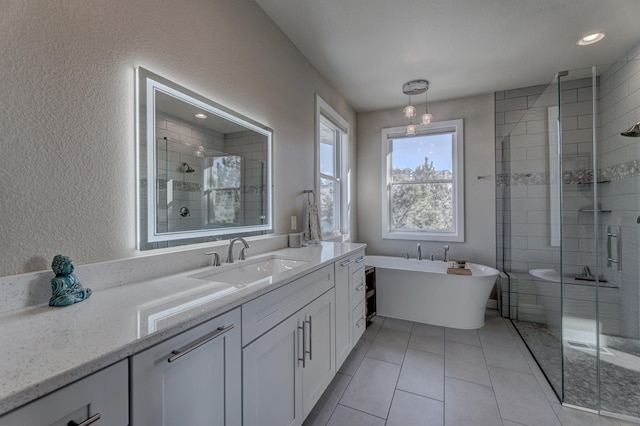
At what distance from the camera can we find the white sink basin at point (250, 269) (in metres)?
1.38

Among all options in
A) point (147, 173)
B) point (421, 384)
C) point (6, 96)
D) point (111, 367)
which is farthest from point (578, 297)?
point (6, 96)

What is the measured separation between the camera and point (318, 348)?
155 cm

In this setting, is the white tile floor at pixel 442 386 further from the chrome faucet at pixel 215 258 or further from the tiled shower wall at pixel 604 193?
the chrome faucet at pixel 215 258

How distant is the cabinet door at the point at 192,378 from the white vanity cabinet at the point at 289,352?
2.8 inches

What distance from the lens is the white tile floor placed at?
1.58 meters

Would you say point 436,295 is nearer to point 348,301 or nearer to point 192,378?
point 348,301

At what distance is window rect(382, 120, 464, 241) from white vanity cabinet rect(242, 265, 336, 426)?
7.71 feet

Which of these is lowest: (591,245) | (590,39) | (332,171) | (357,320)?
(357,320)

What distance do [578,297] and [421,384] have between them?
4.66 feet

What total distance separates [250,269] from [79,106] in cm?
107

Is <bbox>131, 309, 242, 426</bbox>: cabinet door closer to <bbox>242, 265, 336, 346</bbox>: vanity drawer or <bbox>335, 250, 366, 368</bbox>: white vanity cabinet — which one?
<bbox>242, 265, 336, 346</bbox>: vanity drawer

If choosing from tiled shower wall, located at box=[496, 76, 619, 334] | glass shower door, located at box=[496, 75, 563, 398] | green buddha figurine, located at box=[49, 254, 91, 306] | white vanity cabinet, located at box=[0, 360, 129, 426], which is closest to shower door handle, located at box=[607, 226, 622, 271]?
tiled shower wall, located at box=[496, 76, 619, 334]

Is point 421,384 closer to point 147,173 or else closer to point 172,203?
point 172,203

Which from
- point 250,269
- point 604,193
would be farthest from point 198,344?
point 604,193
